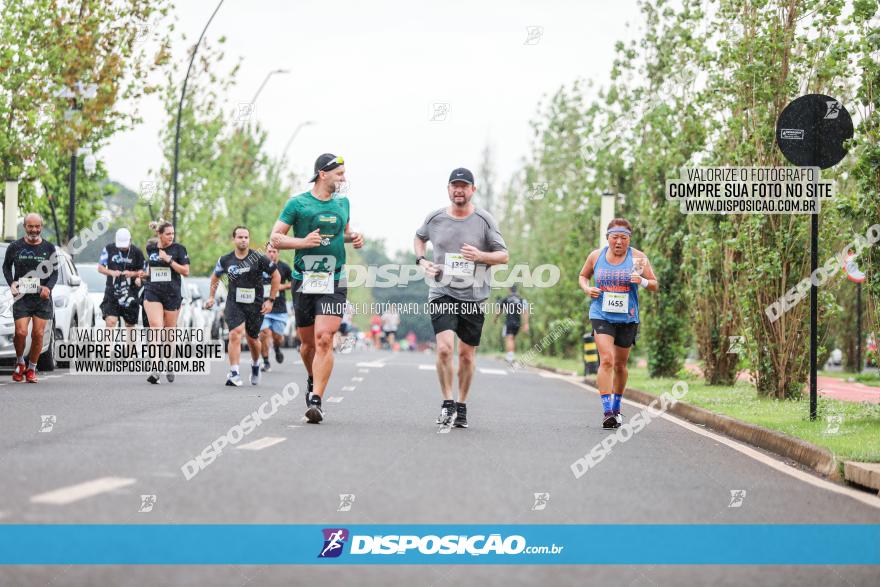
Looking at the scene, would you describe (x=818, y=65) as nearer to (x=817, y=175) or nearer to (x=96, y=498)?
(x=817, y=175)

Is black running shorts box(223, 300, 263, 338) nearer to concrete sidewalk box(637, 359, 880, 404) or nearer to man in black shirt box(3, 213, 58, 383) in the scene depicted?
man in black shirt box(3, 213, 58, 383)

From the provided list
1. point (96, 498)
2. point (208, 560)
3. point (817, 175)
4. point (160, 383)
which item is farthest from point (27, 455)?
point (160, 383)

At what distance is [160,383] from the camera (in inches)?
684

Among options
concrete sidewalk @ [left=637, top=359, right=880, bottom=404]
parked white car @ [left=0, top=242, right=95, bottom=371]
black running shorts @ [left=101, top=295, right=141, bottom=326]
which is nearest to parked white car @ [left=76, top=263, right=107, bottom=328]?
parked white car @ [left=0, top=242, right=95, bottom=371]

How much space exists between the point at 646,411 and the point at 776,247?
257 centimetres

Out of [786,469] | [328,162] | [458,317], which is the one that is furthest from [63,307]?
[786,469]

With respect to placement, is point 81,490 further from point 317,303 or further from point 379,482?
point 317,303

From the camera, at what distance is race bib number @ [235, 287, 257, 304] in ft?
56.7

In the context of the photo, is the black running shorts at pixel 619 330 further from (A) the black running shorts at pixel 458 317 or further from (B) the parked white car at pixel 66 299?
(B) the parked white car at pixel 66 299

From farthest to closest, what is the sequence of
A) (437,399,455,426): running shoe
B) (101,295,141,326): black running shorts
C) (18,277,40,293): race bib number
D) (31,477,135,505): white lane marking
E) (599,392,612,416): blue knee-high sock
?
1. (101,295,141,326): black running shorts
2. (18,277,40,293): race bib number
3. (599,392,612,416): blue knee-high sock
4. (437,399,455,426): running shoe
5. (31,477,135,505): white lane marking

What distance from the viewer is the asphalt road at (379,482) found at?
5605 mm

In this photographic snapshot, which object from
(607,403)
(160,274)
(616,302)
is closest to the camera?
(607,403)

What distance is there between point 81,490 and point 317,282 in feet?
17.4

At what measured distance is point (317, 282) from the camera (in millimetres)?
11961
